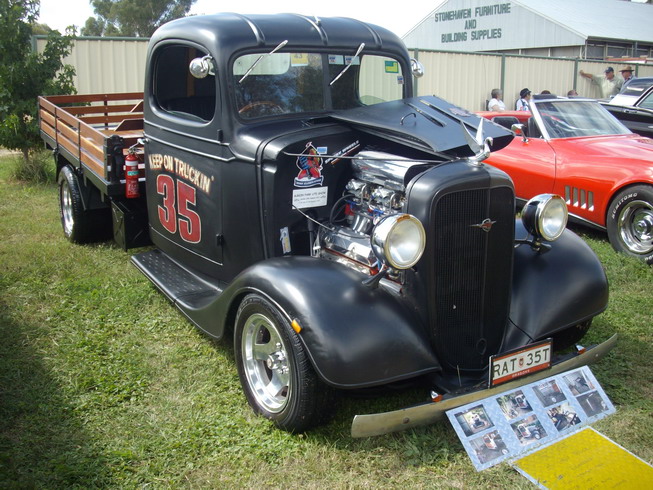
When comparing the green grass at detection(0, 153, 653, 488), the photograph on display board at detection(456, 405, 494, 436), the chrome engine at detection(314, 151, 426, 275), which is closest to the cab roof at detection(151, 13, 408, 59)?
the chrome engine at detection(314, 151, 426, 275)

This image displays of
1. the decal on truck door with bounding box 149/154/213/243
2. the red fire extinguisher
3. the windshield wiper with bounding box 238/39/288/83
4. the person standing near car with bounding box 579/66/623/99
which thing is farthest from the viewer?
the person standing near car with bounding box 579/66/623/99

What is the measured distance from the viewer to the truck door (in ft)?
13.1

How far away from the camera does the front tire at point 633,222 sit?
5.81m

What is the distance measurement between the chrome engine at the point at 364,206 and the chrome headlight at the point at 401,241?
433mm

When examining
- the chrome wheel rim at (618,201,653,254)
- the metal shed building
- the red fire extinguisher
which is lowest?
the chrome wheel rim at (618,201,653,254)

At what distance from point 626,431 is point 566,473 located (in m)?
0.58

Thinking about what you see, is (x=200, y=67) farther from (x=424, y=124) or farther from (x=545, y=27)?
(x=545, y=27)

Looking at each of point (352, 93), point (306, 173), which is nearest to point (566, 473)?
point (306, 173)

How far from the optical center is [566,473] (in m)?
2.68

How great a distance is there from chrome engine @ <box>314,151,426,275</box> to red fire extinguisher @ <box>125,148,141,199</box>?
2.10 metres

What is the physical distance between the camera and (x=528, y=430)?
2.90 m

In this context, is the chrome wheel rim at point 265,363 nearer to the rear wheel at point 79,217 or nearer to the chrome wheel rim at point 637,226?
the rear wheel at point 79,217

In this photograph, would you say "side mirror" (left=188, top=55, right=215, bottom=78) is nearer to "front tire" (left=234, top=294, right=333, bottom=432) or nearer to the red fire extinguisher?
"front tire" (left=234, top=294, right=333, bottom=432)

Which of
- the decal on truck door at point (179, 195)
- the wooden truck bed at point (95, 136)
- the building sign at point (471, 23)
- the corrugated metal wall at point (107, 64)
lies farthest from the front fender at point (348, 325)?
the building sign at point (471, 23)
